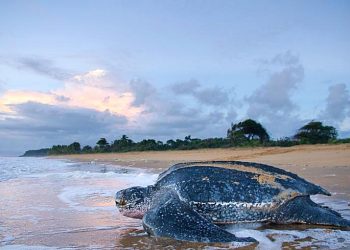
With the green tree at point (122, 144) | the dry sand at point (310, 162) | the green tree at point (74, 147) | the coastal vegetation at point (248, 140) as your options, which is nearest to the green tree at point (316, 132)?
the coastal vegetation at point (248, 140)

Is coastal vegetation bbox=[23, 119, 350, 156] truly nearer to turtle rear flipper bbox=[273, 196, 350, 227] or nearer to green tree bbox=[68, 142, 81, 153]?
green tree bbox=[68, 142, 81, 153]

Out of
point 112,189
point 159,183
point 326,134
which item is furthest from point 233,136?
point 159,183

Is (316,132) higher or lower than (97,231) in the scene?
higher

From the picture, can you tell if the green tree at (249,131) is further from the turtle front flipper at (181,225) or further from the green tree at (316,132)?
the turtle front flipper at (181,225)

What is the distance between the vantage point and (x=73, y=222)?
12.3 feet

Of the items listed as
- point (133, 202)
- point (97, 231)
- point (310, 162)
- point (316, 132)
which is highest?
point (316, 132)

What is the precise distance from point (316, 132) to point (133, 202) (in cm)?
2325

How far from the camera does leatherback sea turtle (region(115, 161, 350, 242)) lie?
3334mm

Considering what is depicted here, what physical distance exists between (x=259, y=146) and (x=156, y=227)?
19.5 meters

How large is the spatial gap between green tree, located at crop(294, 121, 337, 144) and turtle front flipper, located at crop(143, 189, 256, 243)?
21.9 meters

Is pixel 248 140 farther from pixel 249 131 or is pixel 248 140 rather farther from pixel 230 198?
pixel 230 198

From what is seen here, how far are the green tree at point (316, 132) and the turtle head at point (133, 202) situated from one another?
21.5 metres

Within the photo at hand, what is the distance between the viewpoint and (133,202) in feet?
12.1

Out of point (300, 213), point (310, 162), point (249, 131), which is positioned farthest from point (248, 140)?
point (300, 213)
